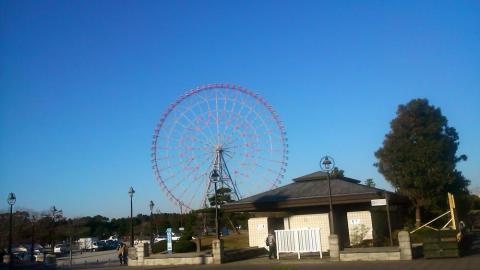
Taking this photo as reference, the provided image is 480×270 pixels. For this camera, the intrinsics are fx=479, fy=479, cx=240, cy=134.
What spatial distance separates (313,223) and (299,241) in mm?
6467

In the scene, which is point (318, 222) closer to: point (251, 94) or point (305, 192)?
point (305, 192)

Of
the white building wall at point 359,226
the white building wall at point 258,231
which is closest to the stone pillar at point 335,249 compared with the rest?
the white building wall at point 359,226

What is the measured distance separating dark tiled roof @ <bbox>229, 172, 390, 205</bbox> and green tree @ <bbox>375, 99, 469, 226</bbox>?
5.77m

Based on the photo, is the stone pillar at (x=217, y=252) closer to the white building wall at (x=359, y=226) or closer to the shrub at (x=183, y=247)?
the white building wall at (x=359, y=226)

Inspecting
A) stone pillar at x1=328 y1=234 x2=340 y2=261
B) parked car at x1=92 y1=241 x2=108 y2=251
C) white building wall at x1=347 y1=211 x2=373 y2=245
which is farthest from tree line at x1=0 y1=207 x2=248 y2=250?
stone pillar at x1=328 y1=234 x2=340 y2=261

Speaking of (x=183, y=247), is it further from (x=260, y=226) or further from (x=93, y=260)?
(x=93, y=260)

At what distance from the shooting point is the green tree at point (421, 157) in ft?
118

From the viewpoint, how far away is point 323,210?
1169 inches

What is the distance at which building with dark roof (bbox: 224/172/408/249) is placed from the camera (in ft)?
91.8

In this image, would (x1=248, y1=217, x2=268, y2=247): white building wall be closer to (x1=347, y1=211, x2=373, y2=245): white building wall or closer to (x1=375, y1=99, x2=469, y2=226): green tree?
(x1=347, y1=211, x2=373, y2=245): white building wall

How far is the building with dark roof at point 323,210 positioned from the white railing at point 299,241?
16.9 feet

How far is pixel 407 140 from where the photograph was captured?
123 ft

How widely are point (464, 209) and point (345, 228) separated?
18.8 m

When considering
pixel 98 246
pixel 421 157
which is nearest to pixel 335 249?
pixel 421 157
